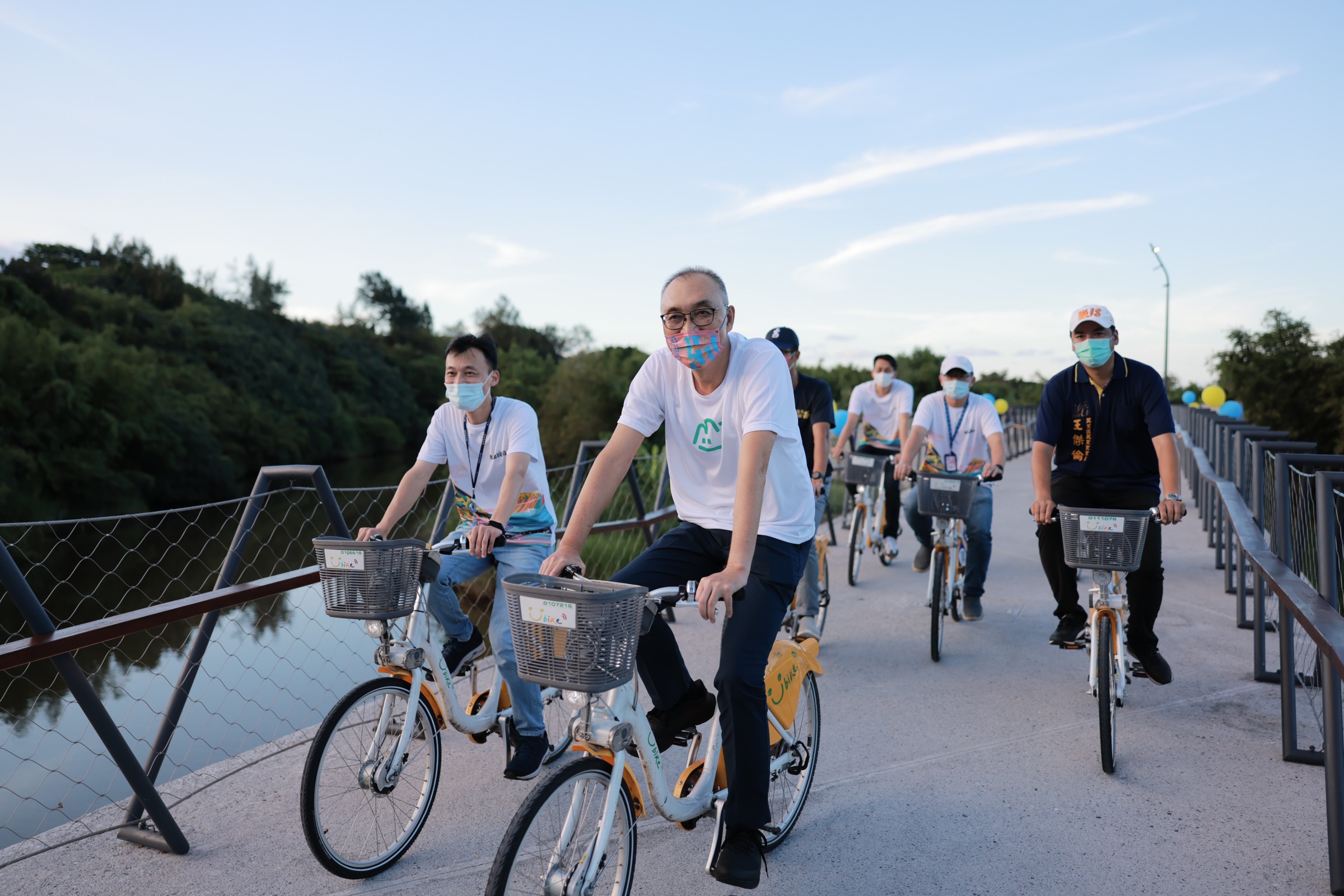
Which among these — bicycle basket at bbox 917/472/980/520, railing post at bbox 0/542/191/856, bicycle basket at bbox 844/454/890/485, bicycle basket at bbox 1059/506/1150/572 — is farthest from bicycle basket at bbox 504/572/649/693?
bicycle basket at bbox 844/454/890/485

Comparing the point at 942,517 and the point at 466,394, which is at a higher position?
the point at 466,394

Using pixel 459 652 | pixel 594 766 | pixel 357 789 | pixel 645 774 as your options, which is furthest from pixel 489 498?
pixel 594 766

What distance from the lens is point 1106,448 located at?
182 inches

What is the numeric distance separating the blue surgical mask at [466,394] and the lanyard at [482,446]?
93 mm

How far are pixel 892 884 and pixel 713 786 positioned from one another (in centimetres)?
68

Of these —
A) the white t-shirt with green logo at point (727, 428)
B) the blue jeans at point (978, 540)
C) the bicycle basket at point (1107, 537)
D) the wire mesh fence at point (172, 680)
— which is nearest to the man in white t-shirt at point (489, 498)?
the wire mesh fence at point (172, 680)

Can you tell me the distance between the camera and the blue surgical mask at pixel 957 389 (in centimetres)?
686

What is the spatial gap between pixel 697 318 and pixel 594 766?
1.31m

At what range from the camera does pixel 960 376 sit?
271 inches

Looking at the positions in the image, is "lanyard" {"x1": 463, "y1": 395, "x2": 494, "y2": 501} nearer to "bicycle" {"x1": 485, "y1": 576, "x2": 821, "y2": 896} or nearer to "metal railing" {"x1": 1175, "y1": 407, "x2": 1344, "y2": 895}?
"bicycle" {"x1": 485, "y1": 576, "x2": 821, "y2": 896}

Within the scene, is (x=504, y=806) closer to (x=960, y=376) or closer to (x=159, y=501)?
(x=960, y=376)

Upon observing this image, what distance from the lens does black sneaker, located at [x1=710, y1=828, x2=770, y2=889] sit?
107 inches

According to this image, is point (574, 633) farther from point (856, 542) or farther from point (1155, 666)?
point (856, 542)

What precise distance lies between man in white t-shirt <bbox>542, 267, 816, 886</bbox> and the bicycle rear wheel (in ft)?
17.4
